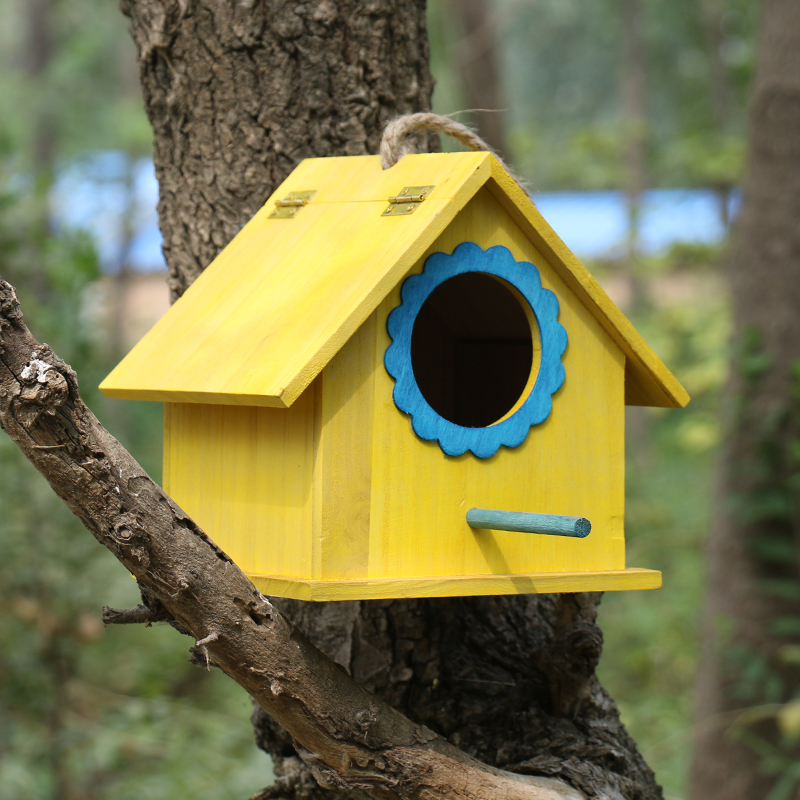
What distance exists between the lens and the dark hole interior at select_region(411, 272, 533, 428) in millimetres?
1782

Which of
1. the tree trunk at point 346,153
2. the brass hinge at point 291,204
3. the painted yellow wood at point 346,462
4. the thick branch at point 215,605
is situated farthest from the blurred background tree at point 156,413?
the thick branch at point 215,605

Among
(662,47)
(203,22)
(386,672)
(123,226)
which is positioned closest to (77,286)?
(203,22)

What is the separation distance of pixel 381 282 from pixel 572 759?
0.95 meters

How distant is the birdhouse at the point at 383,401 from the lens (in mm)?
1253

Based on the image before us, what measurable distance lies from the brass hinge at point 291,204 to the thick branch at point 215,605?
0.60 m

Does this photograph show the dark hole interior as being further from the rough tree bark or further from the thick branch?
the thick branch

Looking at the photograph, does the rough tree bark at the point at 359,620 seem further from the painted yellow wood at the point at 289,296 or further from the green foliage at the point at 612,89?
the green foliage at the point at 612,89

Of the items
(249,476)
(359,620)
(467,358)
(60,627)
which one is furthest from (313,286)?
(60,627)

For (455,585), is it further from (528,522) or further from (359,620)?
(359,620)

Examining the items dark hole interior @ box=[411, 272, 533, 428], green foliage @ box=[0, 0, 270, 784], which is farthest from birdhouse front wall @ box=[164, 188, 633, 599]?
green foliage @ box=[0, 0, 270, 784]

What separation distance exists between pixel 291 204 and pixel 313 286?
0.99 feet

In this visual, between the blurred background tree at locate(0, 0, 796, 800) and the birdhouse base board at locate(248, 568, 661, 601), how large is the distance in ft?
2.78

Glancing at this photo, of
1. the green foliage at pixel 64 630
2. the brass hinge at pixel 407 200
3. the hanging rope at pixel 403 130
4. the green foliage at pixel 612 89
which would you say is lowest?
the green foliage at pixel 64 630

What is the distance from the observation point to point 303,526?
127cm
